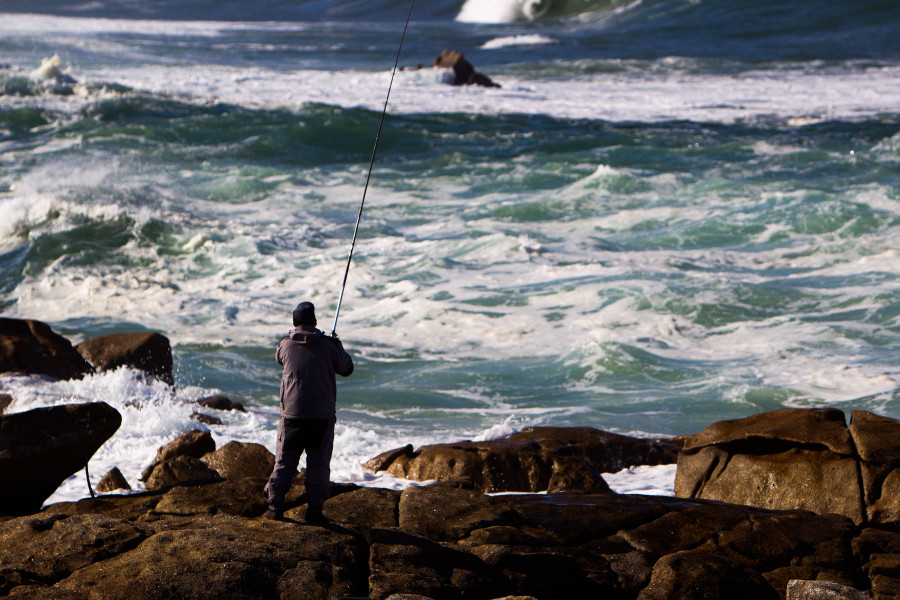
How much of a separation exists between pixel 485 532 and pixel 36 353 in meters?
5.20

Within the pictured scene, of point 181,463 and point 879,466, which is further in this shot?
point 181,463

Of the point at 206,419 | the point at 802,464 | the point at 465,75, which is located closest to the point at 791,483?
the point at 802,464

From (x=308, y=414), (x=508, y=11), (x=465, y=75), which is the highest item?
(x=508, y=11)

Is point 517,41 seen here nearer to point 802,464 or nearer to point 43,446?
point 802,464

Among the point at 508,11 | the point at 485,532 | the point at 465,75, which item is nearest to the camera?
the point at 485,532

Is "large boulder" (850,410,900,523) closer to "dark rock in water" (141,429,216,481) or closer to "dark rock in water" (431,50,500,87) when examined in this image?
"dark rock in water" (141,429,216,481)

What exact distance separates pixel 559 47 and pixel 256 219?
85.9 feet

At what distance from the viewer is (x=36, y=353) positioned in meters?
8.34

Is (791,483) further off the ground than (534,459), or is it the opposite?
(791,483)

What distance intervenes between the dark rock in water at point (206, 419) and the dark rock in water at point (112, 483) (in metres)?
1.56

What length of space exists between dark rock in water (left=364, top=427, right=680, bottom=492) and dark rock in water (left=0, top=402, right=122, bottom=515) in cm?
188

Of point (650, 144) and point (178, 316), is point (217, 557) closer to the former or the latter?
point (178, 316)

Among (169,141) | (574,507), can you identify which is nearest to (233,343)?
(574,507)

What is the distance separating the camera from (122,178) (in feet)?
57.2
